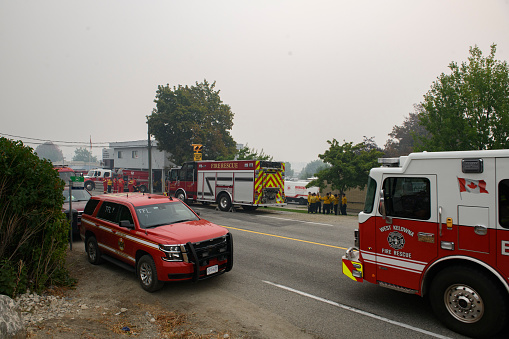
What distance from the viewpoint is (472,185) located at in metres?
4.88

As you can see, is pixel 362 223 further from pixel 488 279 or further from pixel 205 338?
pixel 205 338

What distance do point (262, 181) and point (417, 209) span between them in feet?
44.9

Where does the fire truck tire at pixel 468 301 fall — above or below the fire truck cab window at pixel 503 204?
below

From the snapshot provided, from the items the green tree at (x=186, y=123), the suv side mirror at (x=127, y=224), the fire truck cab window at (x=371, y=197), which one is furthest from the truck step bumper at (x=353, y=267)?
the green tree at (x=186, y=123)

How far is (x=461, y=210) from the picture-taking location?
16.1 ft

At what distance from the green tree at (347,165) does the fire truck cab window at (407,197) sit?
16323 mm

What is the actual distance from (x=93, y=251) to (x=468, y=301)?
792 cm

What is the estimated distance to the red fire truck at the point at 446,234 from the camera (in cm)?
464

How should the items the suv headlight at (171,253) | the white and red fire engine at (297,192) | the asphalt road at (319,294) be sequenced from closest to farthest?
the asphalt road at (319,294) < the suv headlight at (171,253) < the white and red fire engine at (297,192)

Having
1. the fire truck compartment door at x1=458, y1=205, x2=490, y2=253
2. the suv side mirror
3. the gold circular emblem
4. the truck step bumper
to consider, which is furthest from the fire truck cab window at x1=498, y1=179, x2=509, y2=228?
the gold circular emblem

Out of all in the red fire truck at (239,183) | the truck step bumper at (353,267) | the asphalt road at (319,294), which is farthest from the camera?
the red fire truck at (239,183)

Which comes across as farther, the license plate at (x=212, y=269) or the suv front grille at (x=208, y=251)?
the license plate at (x=212, y=269)

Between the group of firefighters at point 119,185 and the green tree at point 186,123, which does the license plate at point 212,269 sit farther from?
the green tree at point 186,123

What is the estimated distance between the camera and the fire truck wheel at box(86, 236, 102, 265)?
828 centimetres
